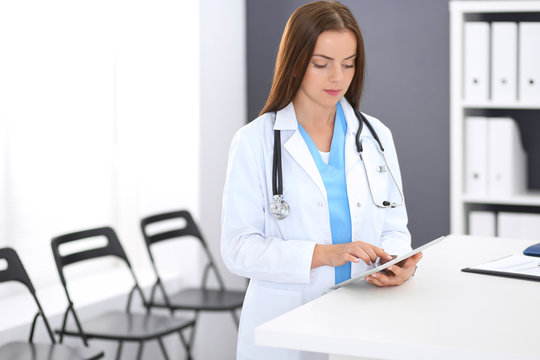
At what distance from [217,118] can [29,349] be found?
164cm

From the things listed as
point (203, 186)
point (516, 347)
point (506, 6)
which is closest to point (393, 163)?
point (516, 347)

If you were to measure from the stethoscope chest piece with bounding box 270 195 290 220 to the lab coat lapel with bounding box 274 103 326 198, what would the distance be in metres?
0.10

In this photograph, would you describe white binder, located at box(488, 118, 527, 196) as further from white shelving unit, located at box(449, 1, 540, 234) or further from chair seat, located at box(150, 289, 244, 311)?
chair seat, located at box(150, 289, 244, 311)

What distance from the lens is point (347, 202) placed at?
70.1 inches

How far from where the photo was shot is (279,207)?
1.71 meters

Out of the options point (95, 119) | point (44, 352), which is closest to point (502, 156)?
point (95, 119)

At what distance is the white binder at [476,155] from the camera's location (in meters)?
3.17

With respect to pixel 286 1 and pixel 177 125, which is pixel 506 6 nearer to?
pixel 286 1

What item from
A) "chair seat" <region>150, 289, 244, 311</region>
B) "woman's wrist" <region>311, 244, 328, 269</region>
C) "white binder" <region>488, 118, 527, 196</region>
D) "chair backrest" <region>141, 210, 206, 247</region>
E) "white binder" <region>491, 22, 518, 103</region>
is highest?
"white binder" <region>491, 22, 518, 103</region>

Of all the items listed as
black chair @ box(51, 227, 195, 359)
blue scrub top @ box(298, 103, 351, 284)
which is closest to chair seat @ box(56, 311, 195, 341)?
black chair @ box(51, 227, 195, 359)

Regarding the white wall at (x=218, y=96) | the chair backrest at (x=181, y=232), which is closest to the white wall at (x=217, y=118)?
the white wall at (x=218, y=96)

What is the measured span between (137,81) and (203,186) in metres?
0.64

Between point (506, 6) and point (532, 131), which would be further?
point (532, 131)

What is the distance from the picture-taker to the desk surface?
1.22m
